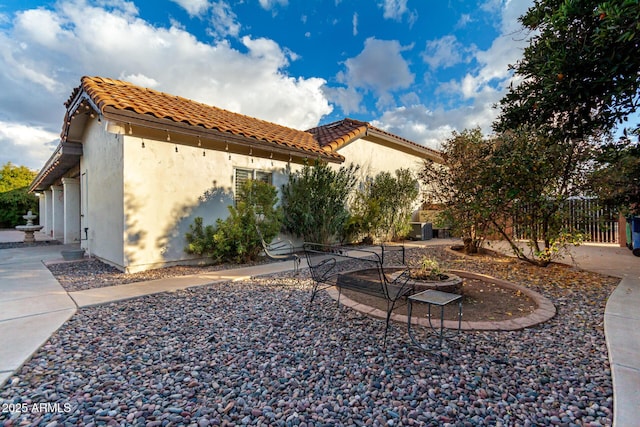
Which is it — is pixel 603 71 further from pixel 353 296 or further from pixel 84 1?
pixel 84 1

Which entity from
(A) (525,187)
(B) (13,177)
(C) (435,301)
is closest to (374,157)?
(A) (525,187)

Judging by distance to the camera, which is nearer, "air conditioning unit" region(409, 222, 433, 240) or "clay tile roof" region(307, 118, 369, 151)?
"clay tile roof" region(307, 118, 369, 151)

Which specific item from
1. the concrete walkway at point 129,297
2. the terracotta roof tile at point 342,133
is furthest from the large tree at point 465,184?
the concrete walkway at point 129,297

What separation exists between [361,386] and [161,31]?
11.9 m

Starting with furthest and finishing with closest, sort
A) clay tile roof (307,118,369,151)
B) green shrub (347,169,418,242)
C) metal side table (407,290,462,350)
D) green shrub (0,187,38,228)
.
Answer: green shrub (0,187,38,228) → clay tile roof (307,118,369,151) → green shrub (347,169,418,242) → metal side table (407,290,462,350)

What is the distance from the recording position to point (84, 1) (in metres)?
7.89

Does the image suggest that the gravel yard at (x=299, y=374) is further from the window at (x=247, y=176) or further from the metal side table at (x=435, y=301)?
the window at (x=247, y=176)

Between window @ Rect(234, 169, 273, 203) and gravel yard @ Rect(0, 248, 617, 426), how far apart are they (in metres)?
4.78

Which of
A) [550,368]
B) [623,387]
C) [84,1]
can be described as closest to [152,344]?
[550,368]

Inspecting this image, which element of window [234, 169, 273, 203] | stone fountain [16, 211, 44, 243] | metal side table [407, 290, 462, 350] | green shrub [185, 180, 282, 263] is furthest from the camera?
stone fountain [16, 211, 44, 243]

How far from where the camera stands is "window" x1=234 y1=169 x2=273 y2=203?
27.6 feet

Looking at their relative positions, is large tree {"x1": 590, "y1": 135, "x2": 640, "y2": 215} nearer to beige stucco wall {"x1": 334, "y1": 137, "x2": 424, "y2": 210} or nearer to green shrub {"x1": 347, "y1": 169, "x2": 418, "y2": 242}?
green shrub {"x1": 347, "y1": 169, "x2": 418, "y2": 242}

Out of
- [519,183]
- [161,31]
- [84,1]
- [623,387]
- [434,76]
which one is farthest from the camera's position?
[434,76]

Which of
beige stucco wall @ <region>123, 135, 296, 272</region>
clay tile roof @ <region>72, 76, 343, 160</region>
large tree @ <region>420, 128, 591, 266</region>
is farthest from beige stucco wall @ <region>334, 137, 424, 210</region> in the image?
large tree @ <region>420, 128, 591, 266</region>
